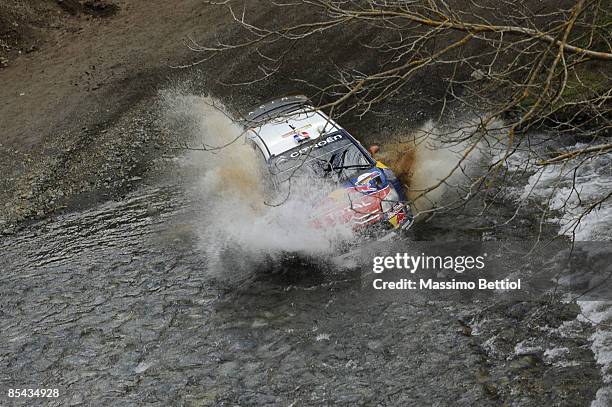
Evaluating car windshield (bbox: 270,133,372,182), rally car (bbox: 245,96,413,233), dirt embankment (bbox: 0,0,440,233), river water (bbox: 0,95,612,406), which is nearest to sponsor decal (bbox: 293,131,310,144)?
rally car (bbox: 245,96,413,233)

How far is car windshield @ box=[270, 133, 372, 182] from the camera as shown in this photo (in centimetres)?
1032

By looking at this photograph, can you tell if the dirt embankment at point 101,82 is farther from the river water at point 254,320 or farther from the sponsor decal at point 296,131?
the sponsor decal at point 296,131

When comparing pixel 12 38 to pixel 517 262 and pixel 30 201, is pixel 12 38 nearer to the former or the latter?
pixel 30 201

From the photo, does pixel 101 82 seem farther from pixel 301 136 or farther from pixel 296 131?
pixel 301 136

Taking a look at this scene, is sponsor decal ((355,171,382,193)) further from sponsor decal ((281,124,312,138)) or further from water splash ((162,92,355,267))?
sponsor decal ((281,124,312,138))

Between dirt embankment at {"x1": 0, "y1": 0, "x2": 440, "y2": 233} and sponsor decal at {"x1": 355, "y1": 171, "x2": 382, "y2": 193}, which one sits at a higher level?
dirt embankment at {"x1": 0, "y1": 0, "x2": 440, "y2": 233}

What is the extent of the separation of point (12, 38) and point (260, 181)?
38.2 ft

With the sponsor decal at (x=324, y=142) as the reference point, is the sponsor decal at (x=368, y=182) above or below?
below

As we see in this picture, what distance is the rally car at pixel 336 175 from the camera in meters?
9.84

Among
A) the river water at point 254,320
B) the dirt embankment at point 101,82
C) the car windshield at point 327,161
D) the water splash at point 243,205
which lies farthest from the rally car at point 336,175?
the dirt embankment at point 101,82

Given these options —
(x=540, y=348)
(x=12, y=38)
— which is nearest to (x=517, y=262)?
(x=540, y=348)

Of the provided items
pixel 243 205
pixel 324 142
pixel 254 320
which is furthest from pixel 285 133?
pixel 254 320

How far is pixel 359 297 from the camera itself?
31.7ft

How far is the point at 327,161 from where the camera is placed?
10.4 metres
